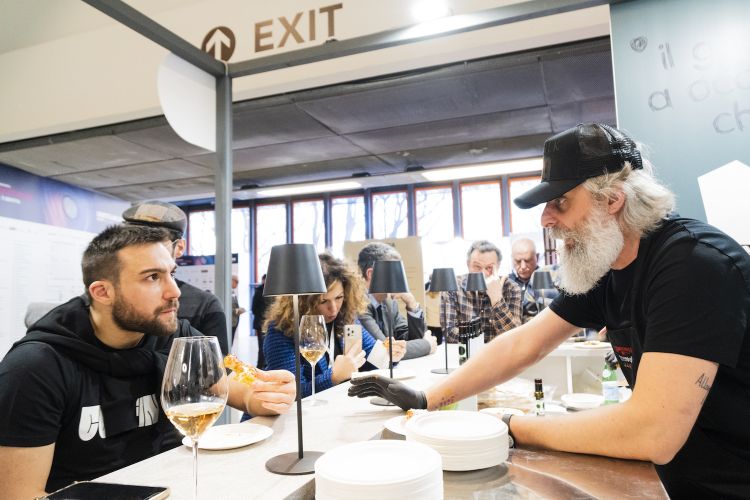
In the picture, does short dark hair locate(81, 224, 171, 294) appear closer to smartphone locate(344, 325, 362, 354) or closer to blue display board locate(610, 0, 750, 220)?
smartphone locate(344, 325, 362, 354)

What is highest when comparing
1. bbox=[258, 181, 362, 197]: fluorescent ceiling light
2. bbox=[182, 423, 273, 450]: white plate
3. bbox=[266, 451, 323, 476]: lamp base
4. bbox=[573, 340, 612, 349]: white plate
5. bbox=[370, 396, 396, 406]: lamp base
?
bbox=[258, 181, 362, 197]: fluorescent ceiling light

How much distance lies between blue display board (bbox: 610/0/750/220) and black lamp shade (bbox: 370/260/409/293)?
1.07 metres

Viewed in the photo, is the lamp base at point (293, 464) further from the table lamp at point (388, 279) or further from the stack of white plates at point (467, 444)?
the table lamp at point (388, 279)

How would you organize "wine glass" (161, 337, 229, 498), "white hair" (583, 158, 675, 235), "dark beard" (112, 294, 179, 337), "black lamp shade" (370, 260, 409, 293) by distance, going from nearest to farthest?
"wine glass" (161, 337, 229, 498) → "white hair" (583, 158, 675, 235) → "dark beard" (112, 294, 179, 337) → "black lamp shade" (370, 260, 409, 293)

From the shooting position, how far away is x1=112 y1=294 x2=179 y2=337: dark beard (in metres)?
1.61

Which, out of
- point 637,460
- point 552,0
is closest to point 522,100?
point 552,0

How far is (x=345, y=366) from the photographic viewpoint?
2.20m

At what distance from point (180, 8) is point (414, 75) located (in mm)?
1673

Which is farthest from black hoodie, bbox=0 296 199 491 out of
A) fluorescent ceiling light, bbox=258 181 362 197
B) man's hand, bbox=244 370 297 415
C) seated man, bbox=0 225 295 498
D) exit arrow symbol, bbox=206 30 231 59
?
fluorescent ceiling light, bbox=258 181 362 197

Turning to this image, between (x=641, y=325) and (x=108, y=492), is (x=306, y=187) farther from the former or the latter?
(x=108, y=492)

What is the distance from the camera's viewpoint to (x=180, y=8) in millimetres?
3361

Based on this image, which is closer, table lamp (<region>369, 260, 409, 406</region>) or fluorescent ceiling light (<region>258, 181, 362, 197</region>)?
table lamp (<region>369, 260, 409, 406</region>)

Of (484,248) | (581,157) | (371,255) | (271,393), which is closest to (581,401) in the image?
(581,157)

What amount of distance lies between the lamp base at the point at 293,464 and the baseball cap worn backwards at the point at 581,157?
91 centimetres
